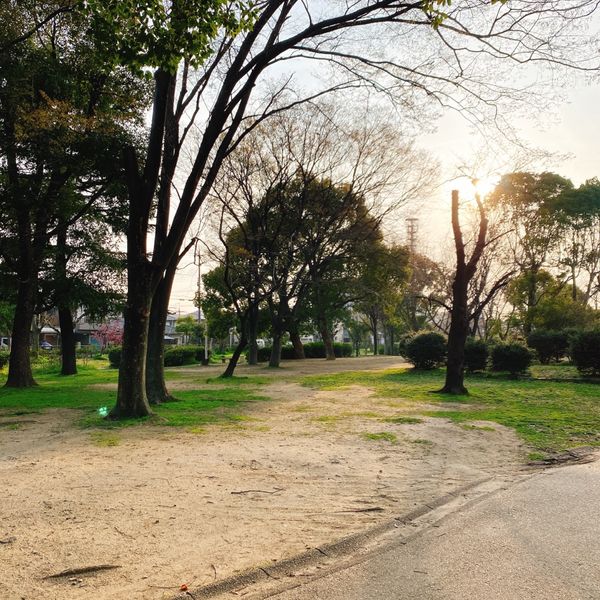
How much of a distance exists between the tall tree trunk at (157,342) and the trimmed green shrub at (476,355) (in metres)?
12.3

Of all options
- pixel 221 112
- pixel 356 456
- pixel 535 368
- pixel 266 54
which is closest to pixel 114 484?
pixel 356 456

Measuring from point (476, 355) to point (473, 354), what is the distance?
4.3 inches

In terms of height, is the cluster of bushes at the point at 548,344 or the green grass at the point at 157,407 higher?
the cluster of bushes at the point at 548,344

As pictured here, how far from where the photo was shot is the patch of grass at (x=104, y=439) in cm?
642

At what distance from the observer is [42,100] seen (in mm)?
13688

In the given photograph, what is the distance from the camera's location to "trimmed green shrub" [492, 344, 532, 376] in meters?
17.2

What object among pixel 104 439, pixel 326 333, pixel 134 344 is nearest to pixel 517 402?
pixel 134 344

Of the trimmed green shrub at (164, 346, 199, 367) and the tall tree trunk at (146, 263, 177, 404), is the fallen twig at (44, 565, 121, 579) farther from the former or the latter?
the trimmed green shrub at (164, 346, 199, 367)

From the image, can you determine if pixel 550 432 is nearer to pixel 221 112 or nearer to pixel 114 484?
pixel 114 484

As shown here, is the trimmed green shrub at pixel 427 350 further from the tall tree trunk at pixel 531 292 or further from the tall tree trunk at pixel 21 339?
the tall tree trunk at pixel 21 339

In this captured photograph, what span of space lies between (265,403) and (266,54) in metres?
6.71

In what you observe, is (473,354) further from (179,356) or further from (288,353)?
(288,353)

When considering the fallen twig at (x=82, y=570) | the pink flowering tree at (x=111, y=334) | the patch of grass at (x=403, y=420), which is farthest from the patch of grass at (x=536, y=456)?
the pink flowering tree at (x=111, y=334)

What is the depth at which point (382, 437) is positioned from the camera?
7.09 metres
